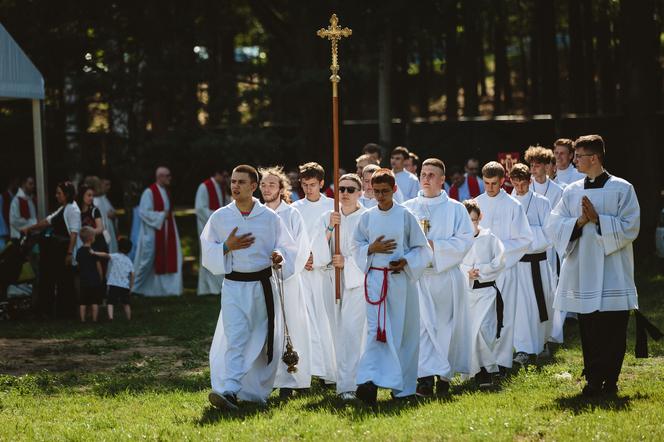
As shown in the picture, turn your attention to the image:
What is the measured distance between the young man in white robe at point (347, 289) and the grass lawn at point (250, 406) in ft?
1.06

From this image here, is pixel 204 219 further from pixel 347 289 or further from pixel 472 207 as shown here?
pixel 347 289

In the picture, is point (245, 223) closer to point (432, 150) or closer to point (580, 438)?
point (580, 438)

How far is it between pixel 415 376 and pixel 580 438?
2.00 metres

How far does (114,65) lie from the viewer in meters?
20.5

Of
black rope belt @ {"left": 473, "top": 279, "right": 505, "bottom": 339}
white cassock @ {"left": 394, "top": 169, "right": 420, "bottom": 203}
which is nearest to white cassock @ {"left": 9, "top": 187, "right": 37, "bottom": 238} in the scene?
white cassock @ {"left": 394, "top": 169, "right": 420, "bottom": 203}

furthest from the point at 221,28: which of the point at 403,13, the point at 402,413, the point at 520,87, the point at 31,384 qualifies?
→ the point at 520,87

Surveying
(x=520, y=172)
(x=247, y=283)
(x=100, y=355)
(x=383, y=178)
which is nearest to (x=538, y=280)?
(x=520, y=172)

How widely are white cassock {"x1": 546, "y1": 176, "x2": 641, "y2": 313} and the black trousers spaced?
124 mm

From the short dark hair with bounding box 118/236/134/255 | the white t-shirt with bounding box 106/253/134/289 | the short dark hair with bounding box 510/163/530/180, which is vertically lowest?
the white t-shirt with bounding box 106/253/134/289

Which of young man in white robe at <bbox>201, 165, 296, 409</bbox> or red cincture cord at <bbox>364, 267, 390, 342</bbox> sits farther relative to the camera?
young man in white robe at <bbox>201, 165, 296, 409</bbox>

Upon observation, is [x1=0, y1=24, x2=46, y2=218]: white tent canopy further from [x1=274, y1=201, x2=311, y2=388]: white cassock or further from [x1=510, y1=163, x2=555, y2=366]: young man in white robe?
[x1=510, y1=163, x2=555, y2=366]: young man in white robe

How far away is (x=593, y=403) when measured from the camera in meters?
8.20

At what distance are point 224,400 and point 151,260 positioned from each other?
394 inches

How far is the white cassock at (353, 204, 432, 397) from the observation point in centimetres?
858
